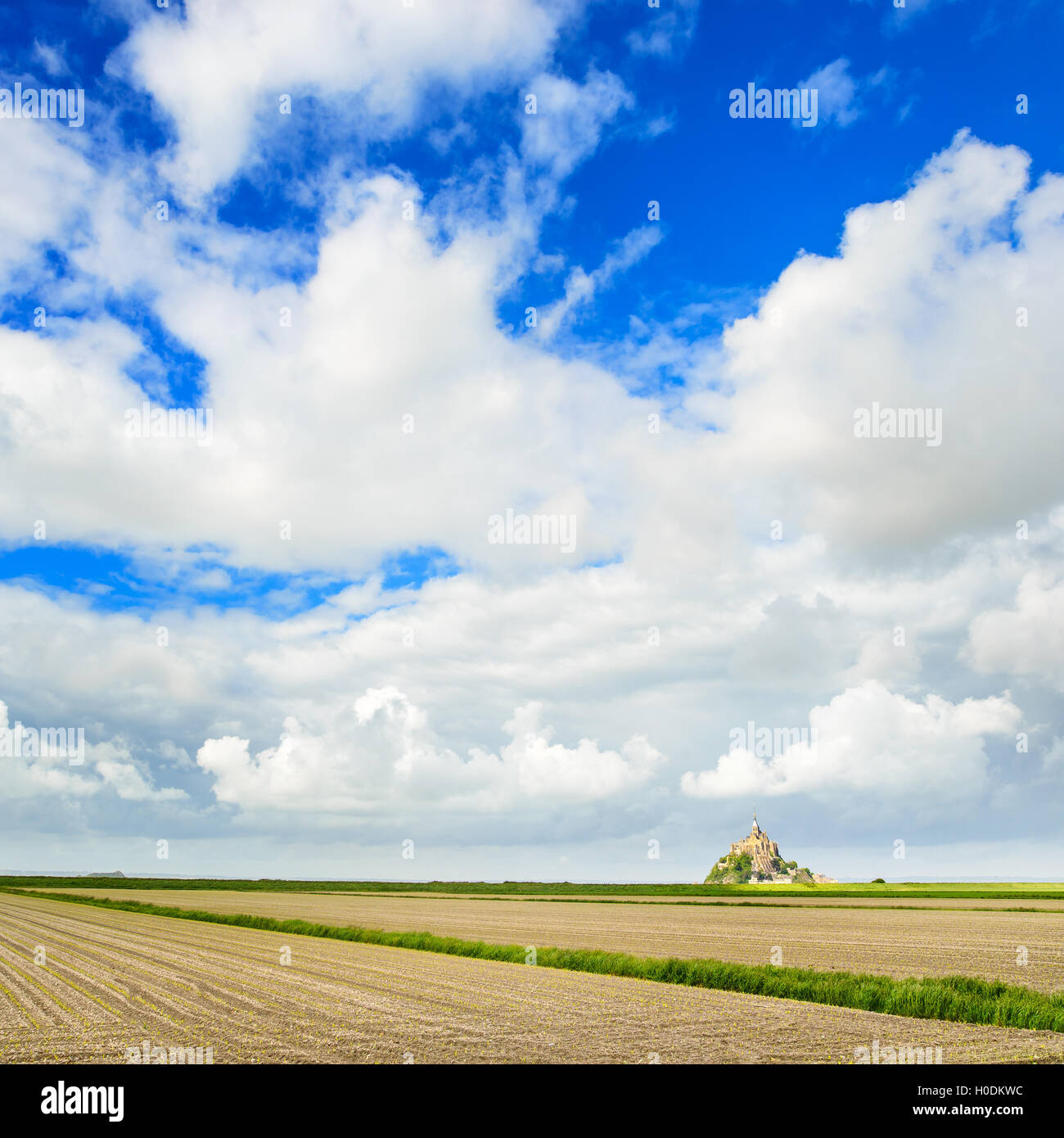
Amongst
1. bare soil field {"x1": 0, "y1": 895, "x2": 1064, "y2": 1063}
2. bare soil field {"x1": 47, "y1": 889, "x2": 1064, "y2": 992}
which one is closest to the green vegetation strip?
bare soil field {"x1": 0, "y1": 895, "x2": 1064, "y2": 1063}

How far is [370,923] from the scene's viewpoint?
75312mm

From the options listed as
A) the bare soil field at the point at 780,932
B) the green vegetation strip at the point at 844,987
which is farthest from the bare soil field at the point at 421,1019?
the bare soil field at the point at 780,932

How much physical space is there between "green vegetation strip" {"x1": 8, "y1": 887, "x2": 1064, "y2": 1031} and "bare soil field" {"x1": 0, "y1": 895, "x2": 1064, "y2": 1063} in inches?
46.9

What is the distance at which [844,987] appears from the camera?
2908cm

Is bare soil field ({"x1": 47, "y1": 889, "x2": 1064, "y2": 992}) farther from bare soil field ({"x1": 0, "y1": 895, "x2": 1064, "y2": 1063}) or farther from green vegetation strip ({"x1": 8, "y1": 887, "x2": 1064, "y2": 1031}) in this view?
bare soil field ({"x1": 0, "y1": 895, "x2": 1064, "y2": 1063})

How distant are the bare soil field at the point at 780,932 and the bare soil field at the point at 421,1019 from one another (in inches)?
442

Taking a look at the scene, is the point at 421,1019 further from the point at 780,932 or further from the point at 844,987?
the point at 780,932

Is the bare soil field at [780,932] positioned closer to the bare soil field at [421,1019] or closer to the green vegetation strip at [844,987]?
the green vegetation strip at [844,987]

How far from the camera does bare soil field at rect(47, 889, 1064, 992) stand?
4019 cm

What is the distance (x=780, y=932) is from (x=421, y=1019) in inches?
1813
